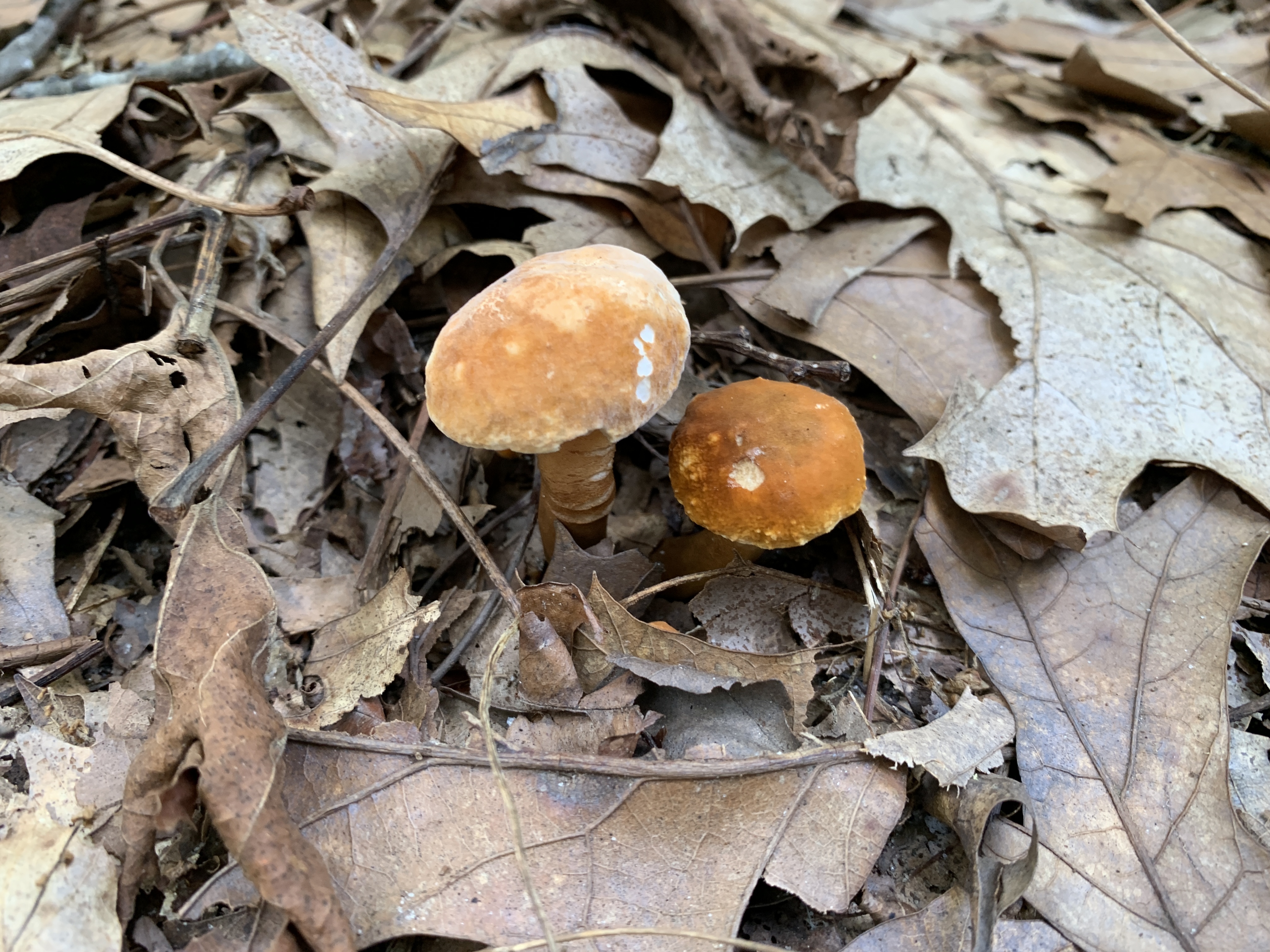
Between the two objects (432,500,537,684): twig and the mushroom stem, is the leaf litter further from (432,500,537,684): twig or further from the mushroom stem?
the mushroom stem

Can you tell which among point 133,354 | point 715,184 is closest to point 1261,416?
point 715,184

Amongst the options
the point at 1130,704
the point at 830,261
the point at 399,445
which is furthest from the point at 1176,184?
the point at 399,445

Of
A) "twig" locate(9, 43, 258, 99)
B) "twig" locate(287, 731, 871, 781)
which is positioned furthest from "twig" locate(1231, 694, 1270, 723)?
"twig" locate(9, 43, 258, 99)

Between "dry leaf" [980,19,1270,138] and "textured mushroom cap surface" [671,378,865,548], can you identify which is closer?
"textured mushroom cap surface" [671,378,865,548]

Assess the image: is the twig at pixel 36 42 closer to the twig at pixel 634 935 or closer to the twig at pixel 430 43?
the twig at pixel 430 43

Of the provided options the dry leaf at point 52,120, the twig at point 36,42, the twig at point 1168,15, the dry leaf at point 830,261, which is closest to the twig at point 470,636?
the dry leaf at point 830,261

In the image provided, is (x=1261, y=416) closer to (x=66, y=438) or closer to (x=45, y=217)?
(x=66, y=438)

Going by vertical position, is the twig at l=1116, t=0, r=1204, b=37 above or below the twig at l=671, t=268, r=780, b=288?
above

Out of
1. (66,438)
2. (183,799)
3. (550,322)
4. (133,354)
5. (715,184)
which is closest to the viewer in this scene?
(183,799)
